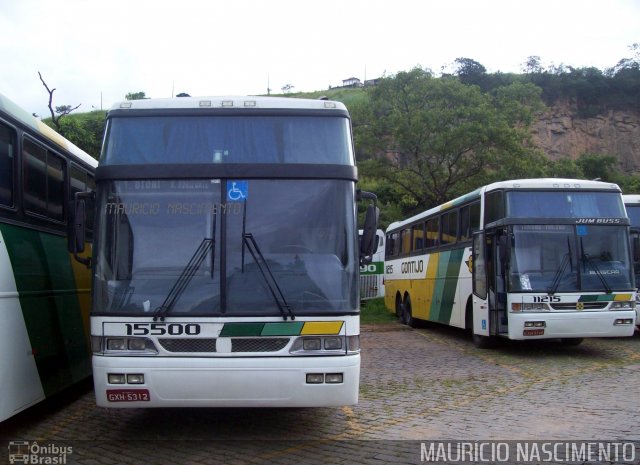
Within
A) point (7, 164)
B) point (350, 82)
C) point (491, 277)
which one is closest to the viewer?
point (7, 164)

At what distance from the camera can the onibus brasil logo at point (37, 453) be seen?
20.7ft

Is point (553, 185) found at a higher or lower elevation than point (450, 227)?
higher

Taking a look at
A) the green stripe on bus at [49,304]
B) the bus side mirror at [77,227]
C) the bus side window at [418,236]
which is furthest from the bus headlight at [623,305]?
the bus side mirror at [77,227]

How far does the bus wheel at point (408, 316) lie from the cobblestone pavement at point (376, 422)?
29.8 ft

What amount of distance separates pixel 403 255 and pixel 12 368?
638 inches

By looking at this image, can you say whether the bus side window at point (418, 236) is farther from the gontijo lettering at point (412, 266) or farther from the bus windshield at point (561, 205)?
the bus windshield at point (561, 205)

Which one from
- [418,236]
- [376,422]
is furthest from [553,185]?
[376,422]

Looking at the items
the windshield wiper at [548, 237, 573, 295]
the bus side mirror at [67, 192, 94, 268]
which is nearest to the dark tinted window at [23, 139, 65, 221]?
the bus side mirror at [67, 192, 94, 268]

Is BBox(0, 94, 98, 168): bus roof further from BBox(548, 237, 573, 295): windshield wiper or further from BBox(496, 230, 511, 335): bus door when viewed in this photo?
BBox(548, 237, 573, 295): windshield wiper

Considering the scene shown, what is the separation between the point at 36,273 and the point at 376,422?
160 inches

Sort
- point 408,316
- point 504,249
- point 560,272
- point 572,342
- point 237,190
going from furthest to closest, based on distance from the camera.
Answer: point 408,316 → point 572,342 → point 504,249 → point 560,272 → point 237,190

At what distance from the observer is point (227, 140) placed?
23.4 feet

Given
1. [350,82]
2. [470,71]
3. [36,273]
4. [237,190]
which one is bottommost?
[36,273]

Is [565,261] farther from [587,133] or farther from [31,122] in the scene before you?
[587,133]
